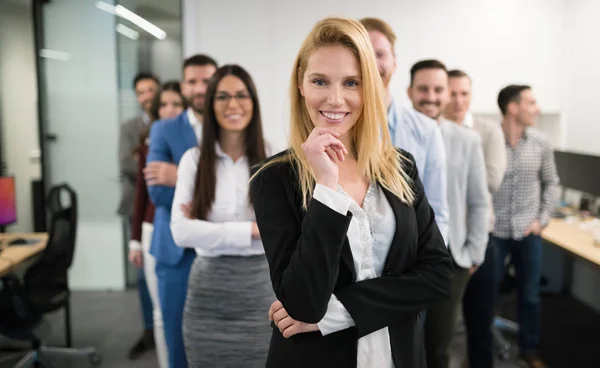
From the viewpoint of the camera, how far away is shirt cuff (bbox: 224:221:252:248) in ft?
6.25

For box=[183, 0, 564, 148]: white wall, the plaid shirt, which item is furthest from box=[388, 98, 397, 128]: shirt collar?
box=[183, 0, 564, 148]: white wall

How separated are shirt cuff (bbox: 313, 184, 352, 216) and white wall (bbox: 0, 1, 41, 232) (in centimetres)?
421

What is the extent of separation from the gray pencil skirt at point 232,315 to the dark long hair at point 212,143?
0.23 m

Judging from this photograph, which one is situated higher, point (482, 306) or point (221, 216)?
point (221, 216)

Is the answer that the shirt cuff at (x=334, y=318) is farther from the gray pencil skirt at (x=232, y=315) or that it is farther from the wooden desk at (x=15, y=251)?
the wooden desk at (x=15, y=251)

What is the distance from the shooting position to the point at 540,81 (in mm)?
4598

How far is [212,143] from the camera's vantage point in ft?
Result: 6.71

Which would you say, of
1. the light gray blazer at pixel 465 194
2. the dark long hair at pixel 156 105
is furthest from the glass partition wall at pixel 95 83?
the light gray blazer at pixel 465 194

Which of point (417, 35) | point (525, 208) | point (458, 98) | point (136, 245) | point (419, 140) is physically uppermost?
point (417, 35)

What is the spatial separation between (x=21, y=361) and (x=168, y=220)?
1.61m

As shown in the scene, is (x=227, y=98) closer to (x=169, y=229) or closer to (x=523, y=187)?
(x=169, y=229)

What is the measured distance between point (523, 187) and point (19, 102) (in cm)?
418

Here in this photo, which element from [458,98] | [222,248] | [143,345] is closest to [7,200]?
[143,345]

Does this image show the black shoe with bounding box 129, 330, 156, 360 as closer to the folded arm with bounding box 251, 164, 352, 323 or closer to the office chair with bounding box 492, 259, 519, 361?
the office chair with bounding box 492, 259, 519, 361
